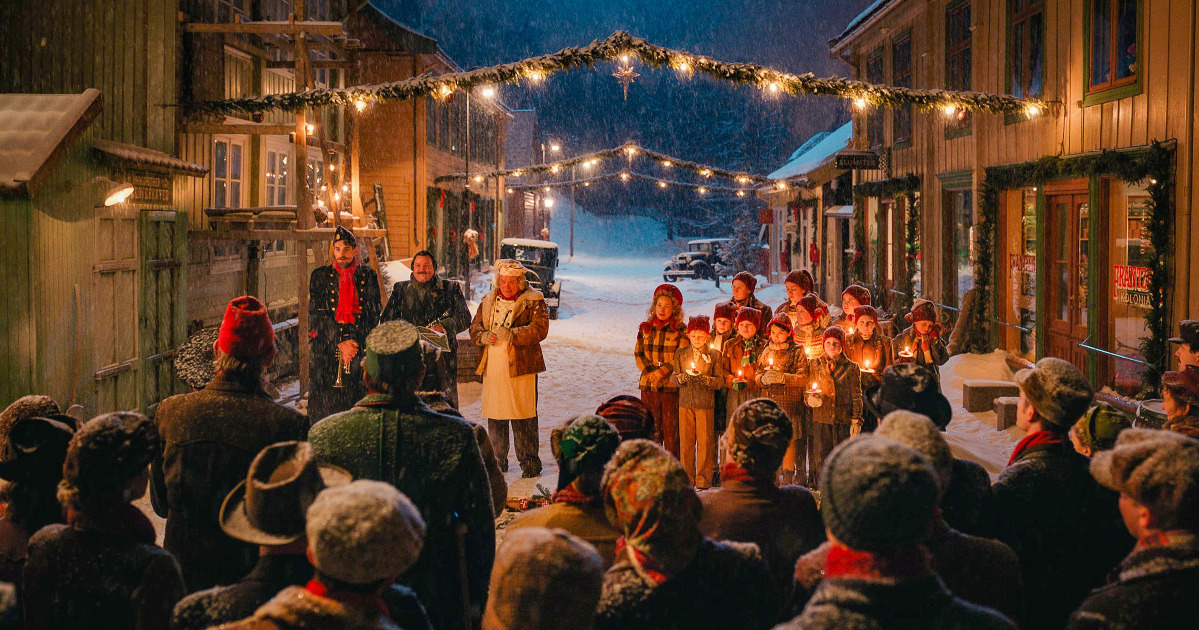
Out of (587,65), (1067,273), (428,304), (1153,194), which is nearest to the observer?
(428,304)

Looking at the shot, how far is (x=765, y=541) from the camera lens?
3361mm

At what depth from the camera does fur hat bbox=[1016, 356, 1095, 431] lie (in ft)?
11.9

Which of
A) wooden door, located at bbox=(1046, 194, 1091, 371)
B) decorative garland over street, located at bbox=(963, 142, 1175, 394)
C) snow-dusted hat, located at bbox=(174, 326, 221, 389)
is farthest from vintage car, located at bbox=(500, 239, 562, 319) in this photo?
snow-dusted hat, located at bbox=(174, 326, 221, 389)

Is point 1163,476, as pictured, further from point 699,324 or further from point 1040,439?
point 699,324

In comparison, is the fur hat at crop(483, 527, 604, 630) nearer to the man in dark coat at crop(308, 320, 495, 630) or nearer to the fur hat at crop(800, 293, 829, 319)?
the man in dark coat at crop(308, 320, 495, 630)

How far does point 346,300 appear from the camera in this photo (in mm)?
8078

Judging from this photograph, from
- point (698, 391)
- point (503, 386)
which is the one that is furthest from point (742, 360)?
point (503, 386)

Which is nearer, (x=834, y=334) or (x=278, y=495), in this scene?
(x=278, y=495)

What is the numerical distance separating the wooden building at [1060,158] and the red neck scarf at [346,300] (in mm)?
7037

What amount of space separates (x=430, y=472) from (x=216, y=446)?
835mm

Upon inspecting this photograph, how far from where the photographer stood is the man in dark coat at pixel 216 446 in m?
3.54

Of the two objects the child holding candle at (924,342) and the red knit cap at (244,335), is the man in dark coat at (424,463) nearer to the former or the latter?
the red knit cap at (244,335)

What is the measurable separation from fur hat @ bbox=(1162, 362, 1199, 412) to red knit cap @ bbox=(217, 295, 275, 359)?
175 inches

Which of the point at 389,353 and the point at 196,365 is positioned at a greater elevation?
the point at 389,353
